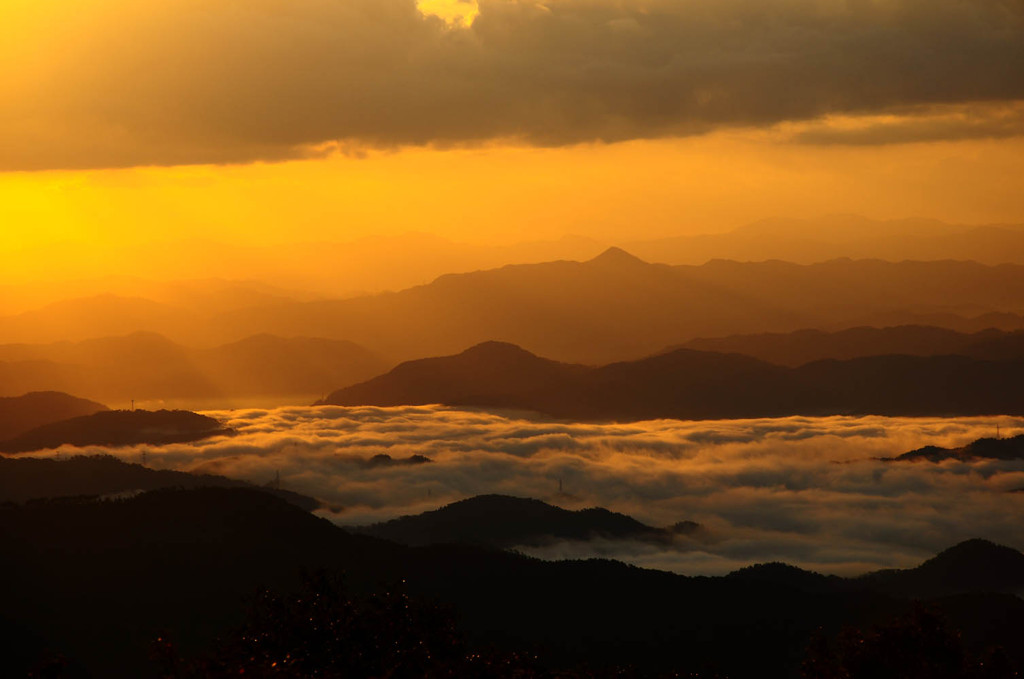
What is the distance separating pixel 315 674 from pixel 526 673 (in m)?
8.99

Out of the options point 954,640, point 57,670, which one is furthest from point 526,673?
point 954,640

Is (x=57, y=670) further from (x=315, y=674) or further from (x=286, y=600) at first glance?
(x=286, y=600)

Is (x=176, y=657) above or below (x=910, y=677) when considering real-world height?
above

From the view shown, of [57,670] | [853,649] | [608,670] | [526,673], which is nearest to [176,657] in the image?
[57,670]

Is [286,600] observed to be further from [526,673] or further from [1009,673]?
[1009,673]

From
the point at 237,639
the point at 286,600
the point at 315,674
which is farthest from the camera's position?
the point at 286,600

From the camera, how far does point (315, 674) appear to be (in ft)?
175

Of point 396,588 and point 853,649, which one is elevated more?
point 396,588

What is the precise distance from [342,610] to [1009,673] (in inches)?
1565

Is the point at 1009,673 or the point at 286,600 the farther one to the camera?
the point at 1009,673

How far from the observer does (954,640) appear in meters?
72.9

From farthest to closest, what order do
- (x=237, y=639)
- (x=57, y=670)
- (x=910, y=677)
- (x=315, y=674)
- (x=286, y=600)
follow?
1. (x=910, y=677)
2. (x=286, y=600)
3. (x=237, y=639)
4. (x=315, y=674)
5. (x=57, y=670)

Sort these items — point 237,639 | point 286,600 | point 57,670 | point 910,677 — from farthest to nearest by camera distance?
point 910,677
point 286,600
point 237,639
point 57,670

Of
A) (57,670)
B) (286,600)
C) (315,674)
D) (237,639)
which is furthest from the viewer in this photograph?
(286,600)
